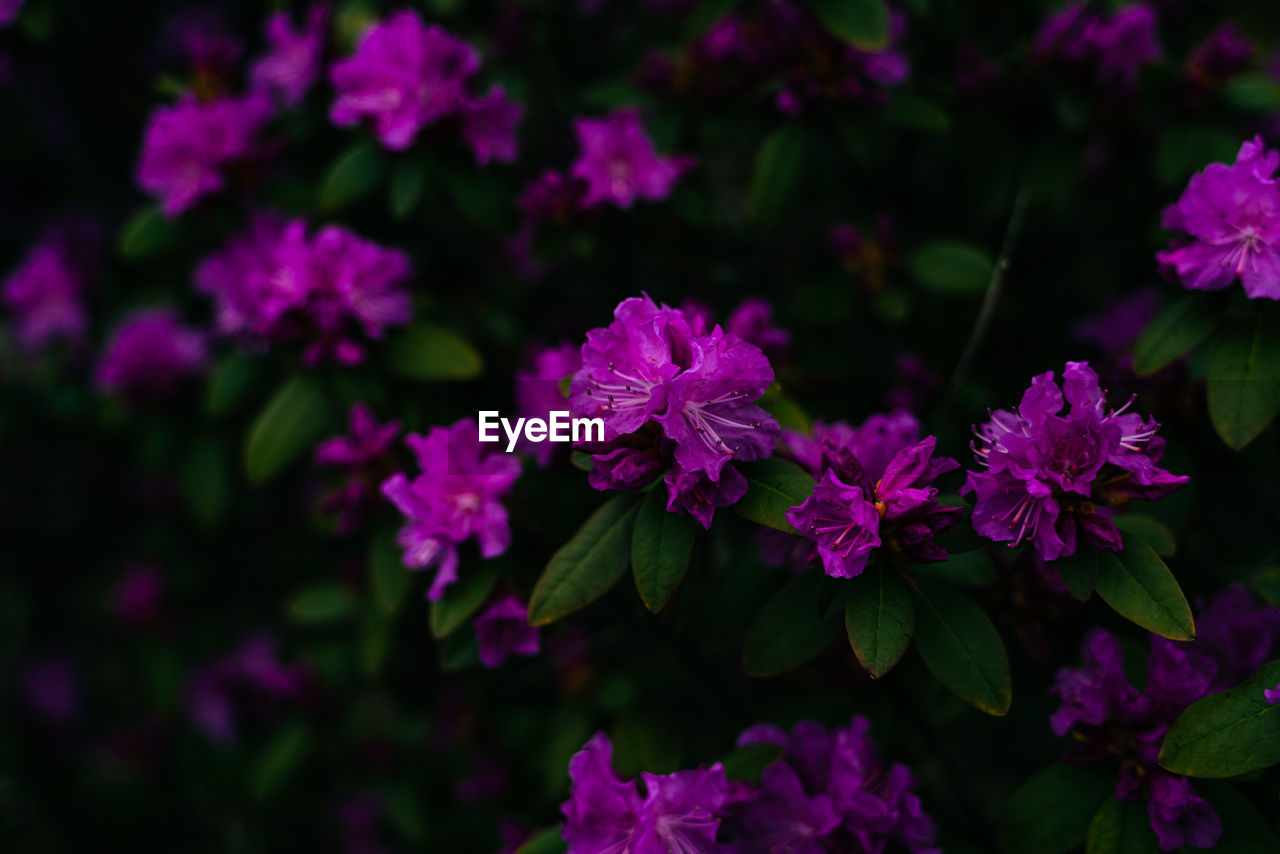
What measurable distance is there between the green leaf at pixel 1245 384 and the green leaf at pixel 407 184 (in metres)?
1.38

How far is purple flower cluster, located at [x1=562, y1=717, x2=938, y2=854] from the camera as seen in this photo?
1252mm

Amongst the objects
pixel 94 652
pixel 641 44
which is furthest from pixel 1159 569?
pixel 94 652

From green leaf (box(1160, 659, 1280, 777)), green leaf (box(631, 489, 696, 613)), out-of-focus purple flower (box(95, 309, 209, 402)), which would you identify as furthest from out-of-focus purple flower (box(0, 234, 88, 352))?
green leaf (box(1160, 659, 1280, 777))

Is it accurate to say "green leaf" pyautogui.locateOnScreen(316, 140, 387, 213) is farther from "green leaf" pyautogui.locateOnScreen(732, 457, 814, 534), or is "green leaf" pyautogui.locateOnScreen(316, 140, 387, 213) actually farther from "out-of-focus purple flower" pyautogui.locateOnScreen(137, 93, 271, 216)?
"green leaf" pyautogui.locateOnScreen(732, 457, 814, 534)

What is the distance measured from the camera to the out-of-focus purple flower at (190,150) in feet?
6.39

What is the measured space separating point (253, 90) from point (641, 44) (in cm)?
95

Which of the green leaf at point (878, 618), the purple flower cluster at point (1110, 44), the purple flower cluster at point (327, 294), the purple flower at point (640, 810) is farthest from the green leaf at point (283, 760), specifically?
the purple flower cluster at point (1110, 44)

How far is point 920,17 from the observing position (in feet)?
7.03

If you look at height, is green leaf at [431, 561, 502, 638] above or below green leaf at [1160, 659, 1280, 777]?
below

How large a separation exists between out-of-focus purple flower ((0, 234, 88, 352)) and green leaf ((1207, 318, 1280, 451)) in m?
2.61

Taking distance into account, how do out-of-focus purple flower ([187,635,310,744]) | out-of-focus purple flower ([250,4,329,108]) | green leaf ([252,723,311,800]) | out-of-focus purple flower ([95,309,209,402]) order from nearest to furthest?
1. out-of-focus purple flower ([250,4,329,108])
2. out-of-focus purple flower ([95,309,209,402])
3. green leaf ([252,723,311,800])
4. out-of-focus purple flower ([187,635,310,744])

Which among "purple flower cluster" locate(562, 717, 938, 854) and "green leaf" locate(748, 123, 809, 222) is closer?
"purple flower cluster" locate(562, 717, 938, 854)

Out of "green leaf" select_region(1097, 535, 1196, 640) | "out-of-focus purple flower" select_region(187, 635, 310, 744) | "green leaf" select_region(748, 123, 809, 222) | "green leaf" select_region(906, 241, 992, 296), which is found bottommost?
"out-of-focus purple flower" select_region(187, 635, 310, 744)

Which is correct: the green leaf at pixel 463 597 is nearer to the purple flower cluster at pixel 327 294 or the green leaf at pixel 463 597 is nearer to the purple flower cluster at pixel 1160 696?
the purple flower cluster at pixel 327 294
